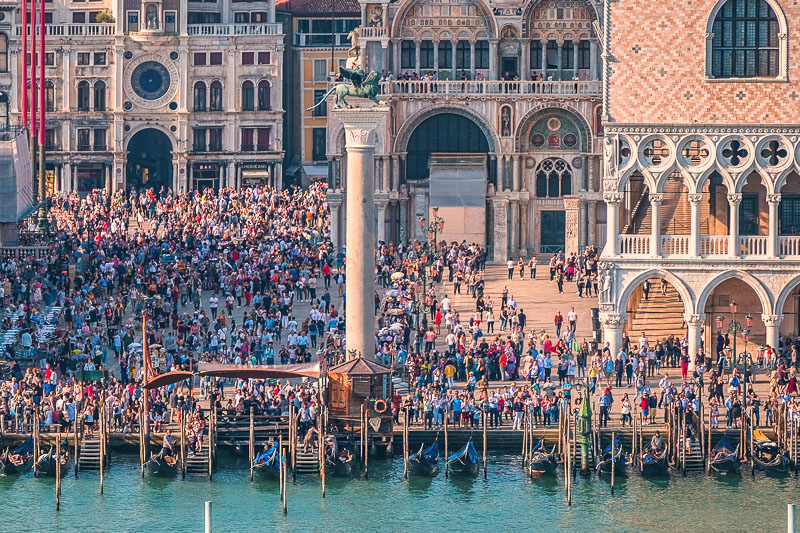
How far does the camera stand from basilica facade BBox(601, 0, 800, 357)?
3489 inches

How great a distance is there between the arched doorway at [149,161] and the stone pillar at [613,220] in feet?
201

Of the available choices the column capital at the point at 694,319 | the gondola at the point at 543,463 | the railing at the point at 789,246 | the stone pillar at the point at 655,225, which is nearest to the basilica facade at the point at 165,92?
the stone pillar at the point at 655,225

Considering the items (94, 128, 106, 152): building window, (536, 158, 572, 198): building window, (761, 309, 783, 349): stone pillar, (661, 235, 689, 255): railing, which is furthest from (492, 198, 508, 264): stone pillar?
(94, 128, 106, 152): building window

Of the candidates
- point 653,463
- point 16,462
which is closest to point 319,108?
point 16,462

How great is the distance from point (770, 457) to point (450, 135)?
42177 mm

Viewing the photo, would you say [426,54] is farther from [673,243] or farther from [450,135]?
[673,243]

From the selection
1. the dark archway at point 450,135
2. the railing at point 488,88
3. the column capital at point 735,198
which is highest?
the railing at point 488,88

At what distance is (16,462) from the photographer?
78500 millimetres

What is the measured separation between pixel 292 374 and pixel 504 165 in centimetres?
3967

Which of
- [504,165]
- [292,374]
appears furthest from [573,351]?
[504,165]

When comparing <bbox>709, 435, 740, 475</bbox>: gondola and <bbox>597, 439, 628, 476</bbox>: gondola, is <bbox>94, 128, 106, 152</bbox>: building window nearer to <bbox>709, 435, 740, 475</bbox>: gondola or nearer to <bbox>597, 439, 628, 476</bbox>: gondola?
<bbox>597, 439, 628, 476</bbox>: gondola

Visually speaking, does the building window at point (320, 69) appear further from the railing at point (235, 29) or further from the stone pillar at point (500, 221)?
the stone pillar at point (500, 221)

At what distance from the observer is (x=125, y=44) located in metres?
147

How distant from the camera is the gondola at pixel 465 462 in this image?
258 ft
